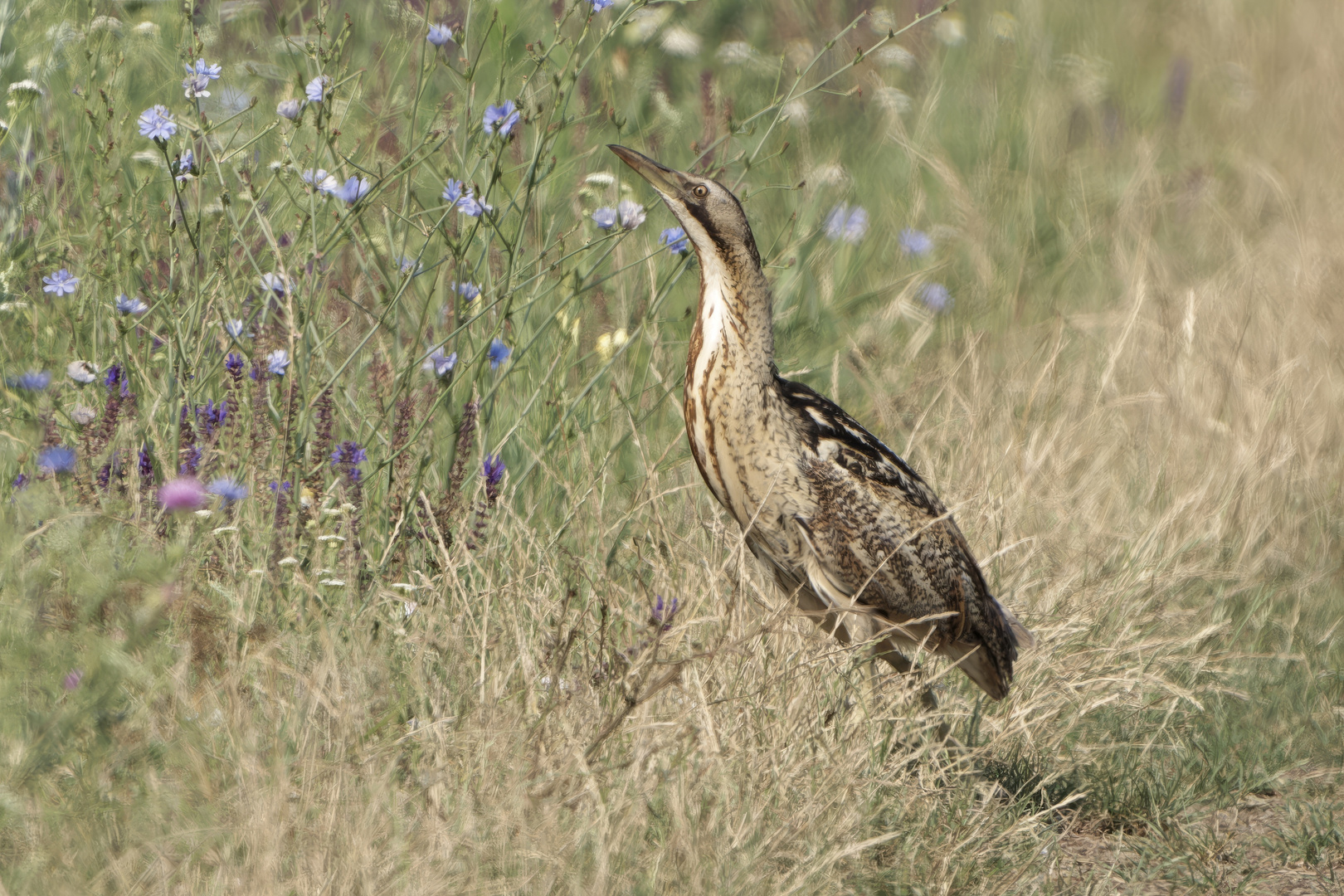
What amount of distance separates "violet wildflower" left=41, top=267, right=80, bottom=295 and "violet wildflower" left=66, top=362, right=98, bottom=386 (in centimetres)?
39

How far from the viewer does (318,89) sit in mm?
3574

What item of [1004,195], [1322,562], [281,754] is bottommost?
[1322,562]

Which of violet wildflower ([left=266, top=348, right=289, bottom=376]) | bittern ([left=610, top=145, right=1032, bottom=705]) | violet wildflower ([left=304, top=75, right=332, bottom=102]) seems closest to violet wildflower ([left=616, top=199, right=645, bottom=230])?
bittern ([left=610, top=145, right=1032, bottom=705])

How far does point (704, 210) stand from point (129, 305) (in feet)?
4.91

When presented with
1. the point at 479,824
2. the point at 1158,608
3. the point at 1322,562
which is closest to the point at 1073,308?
the point at 1322,562

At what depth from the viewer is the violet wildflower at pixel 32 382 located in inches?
156

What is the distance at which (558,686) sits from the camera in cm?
323

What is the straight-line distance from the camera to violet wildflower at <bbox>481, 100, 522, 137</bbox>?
146 inches

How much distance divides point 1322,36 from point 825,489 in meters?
7.38

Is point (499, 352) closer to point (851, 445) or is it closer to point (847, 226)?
point (851, 445)

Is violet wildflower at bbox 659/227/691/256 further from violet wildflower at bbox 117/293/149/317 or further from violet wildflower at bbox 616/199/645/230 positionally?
violet wildflower at bbox 117/293/149/317

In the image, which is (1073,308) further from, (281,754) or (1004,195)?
(281,754)

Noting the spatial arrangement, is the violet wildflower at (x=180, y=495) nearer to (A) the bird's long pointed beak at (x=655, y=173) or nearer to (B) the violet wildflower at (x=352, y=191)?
(B) the violet wildflower at (x=352, y=191)

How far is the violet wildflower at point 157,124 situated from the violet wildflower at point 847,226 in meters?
2.92
